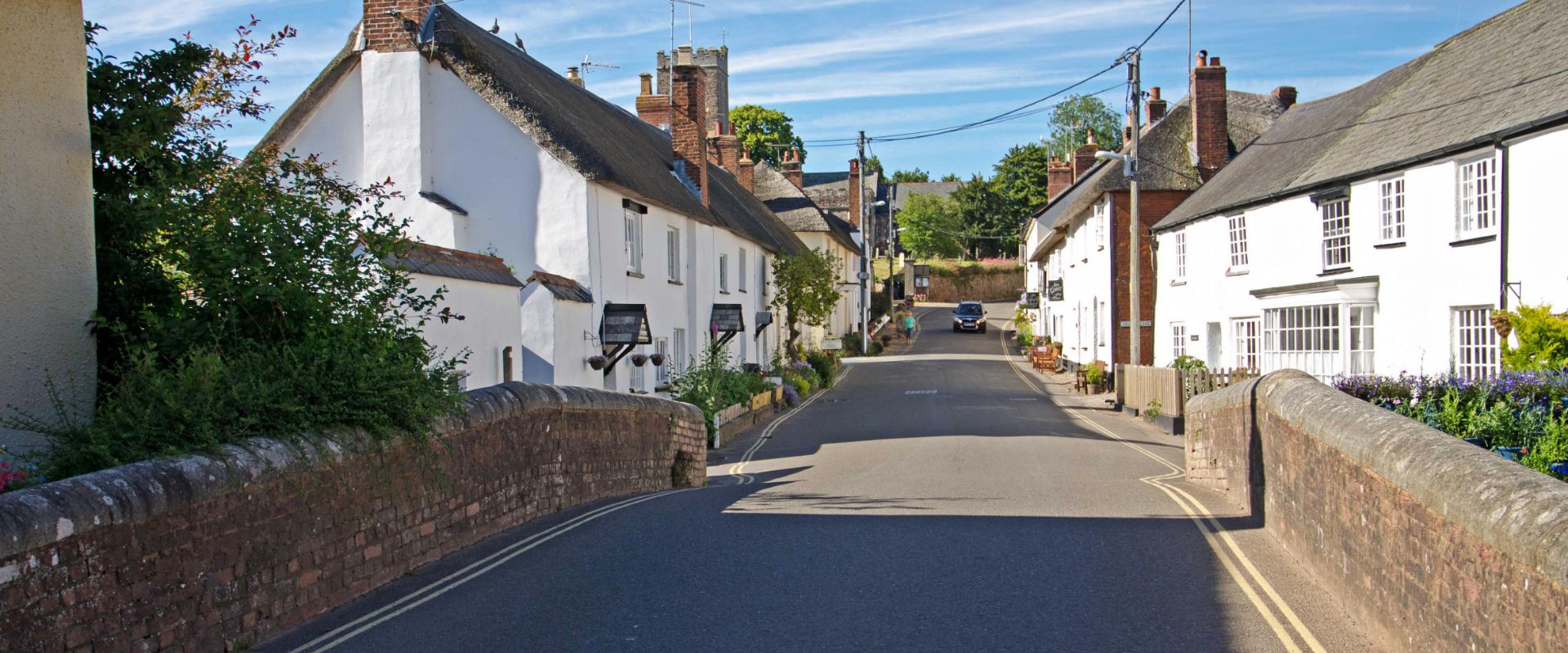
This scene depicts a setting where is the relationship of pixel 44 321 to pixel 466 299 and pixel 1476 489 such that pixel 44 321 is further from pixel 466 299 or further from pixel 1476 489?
pixel 1476 489


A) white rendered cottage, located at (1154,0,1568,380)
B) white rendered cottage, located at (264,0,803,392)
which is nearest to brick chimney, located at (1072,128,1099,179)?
white rendered cottage, located at (1154,0,1568,380)

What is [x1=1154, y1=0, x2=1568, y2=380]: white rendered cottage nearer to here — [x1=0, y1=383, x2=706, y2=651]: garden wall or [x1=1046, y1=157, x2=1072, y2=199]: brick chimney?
[x1=0, y1=383, x2=706, y2=651]: garden wall

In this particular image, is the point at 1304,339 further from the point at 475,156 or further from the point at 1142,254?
the point at 475,156

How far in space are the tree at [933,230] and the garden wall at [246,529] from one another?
8606cm

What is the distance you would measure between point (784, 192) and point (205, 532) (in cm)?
5305

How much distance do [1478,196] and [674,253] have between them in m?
16.0

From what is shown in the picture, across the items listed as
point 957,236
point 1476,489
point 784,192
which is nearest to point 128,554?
point 1476,489

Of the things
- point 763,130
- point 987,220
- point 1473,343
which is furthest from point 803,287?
point 987,220

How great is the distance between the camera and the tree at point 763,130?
81.2 metres

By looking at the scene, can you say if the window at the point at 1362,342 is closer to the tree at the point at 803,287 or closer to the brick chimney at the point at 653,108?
the tree at the point at 803,287

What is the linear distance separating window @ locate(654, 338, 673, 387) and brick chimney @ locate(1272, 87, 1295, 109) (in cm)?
2430

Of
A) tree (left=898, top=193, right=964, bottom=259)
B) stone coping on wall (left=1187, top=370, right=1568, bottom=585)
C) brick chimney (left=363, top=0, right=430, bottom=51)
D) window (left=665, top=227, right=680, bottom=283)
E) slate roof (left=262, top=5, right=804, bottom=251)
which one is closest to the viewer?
stone coping on wall (left=1187, top=370, right=1568, bottom=585)

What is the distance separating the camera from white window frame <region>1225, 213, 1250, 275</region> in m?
27.2

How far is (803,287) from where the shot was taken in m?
38.7
